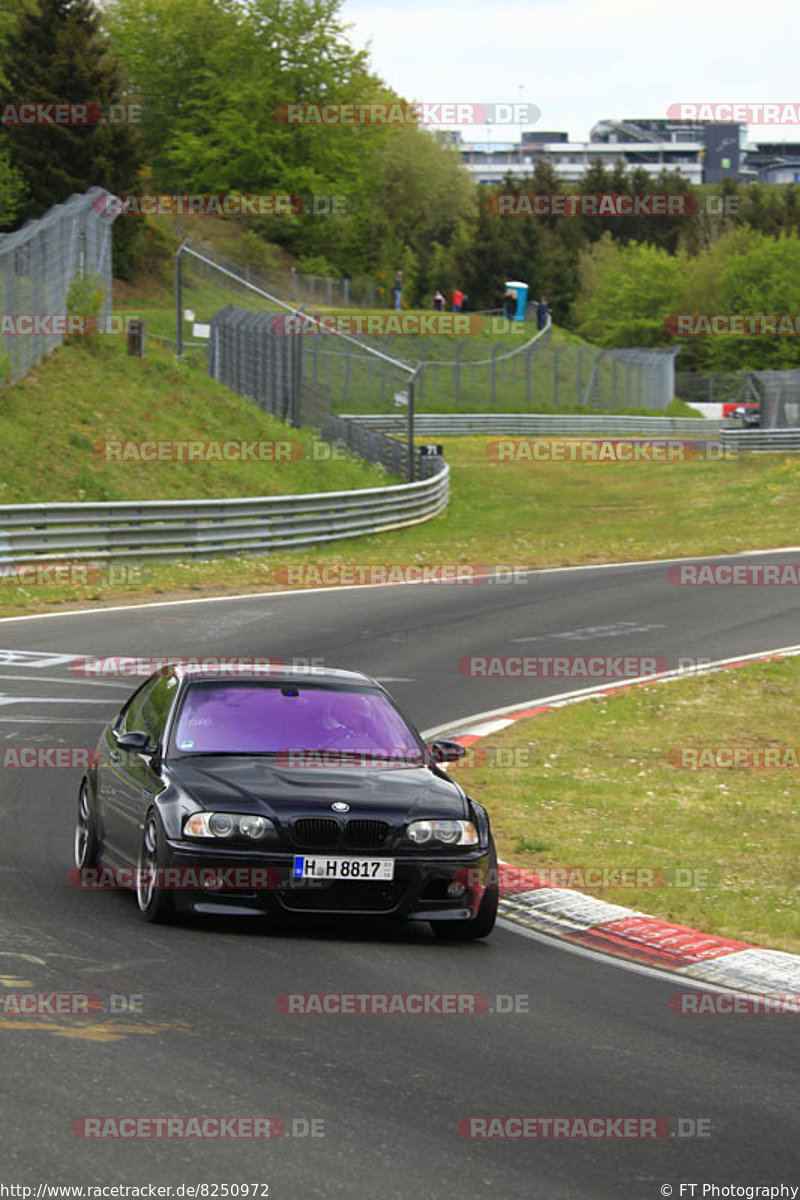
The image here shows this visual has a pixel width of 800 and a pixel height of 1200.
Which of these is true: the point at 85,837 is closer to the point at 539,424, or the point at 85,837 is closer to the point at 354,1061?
the point at 354,1061

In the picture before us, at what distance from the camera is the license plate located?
831cm

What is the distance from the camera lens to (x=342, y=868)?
836 cm

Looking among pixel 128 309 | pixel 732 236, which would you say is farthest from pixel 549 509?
pixel 732 236

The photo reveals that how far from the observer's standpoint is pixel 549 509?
4528 cm

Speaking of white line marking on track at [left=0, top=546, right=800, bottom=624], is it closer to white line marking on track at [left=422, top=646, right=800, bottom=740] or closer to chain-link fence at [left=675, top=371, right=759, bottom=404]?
white line marking on track at [left=422, top=646, right=800, bottom=740]

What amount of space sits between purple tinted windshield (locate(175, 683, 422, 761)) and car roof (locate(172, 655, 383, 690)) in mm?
96

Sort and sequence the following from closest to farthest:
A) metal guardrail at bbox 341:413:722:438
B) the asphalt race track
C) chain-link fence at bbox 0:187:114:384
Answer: the asphalt race track → chain-link fence at bbox 0:187:114:384 → metal guardrail at bbox 341:413:722:438

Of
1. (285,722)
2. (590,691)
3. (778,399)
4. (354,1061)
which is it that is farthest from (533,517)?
(354,1061)

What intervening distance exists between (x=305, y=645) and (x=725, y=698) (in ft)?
17.0

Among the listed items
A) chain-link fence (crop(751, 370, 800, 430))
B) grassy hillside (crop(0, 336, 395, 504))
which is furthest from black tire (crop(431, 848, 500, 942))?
chain-link fence (crop(751, 370, 800, 430))

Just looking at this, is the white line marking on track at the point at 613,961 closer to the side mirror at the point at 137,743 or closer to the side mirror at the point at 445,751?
the side mirror at the point at 445,751

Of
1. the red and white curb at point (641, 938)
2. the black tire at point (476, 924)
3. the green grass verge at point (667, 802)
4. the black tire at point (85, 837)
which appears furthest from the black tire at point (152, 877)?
the green grass verge at point (667, 802)

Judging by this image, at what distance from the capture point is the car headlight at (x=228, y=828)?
8359mm

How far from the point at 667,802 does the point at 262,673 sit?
4.50 m
